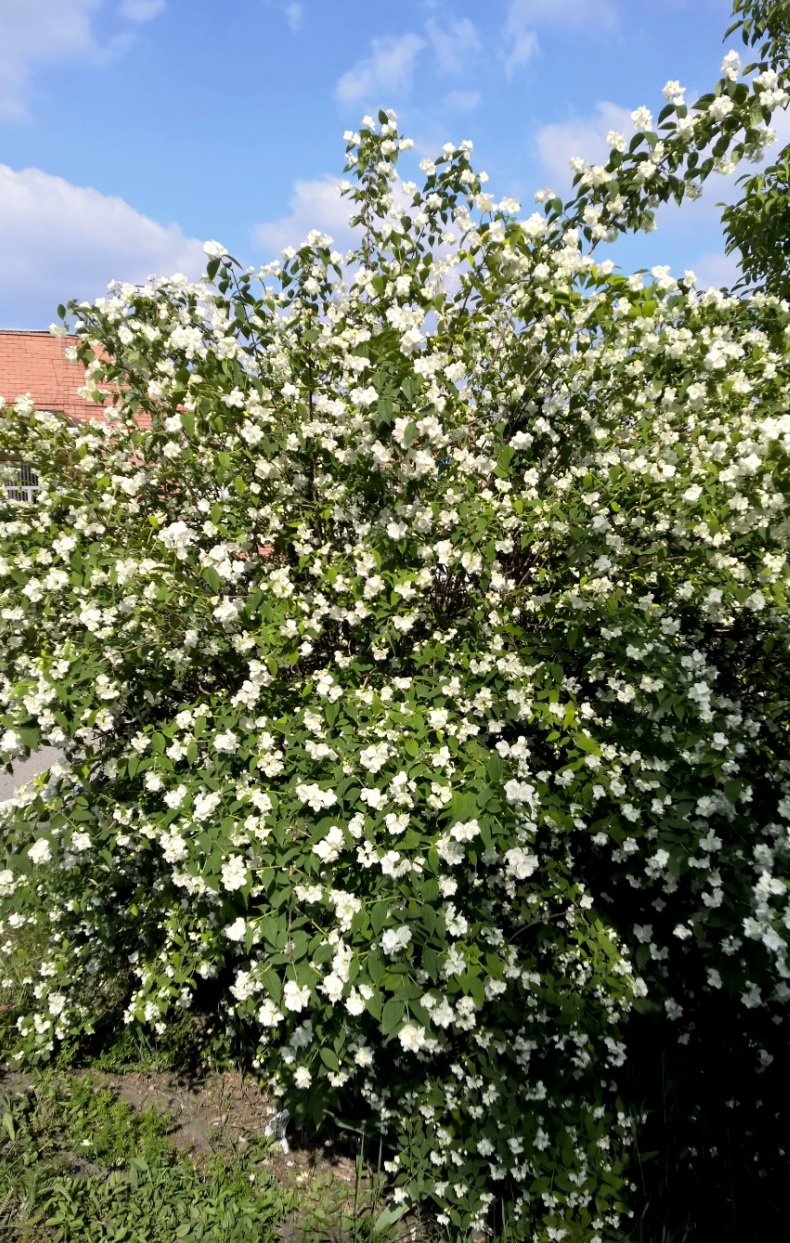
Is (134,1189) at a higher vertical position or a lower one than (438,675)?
lower

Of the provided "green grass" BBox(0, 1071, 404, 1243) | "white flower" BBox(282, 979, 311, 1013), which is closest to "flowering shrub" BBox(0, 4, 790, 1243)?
"white flower" BBox(282, 979, 311, 1013)

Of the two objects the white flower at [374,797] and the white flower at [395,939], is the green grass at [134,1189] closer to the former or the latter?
the white flower at [395,939]

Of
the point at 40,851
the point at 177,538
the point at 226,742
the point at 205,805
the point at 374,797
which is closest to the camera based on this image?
the point at 374,797

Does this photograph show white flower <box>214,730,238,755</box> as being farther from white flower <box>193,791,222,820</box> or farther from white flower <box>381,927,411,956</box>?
white flower <box>381,927,411,956</box>

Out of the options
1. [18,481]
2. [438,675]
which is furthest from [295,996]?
[18,481]

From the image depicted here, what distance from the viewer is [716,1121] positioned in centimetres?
270

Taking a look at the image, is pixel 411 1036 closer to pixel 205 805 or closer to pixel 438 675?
pixel 205 805

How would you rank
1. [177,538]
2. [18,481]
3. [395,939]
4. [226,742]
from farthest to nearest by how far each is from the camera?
[18,481] → [177,538] → [226,742] → [395,939]

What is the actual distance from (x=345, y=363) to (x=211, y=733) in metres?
1.45

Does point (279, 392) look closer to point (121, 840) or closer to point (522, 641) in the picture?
point (522, 641)

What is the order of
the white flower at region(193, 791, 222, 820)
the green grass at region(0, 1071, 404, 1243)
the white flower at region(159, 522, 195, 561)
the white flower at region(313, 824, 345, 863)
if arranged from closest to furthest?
the white flower at region(313, 824, 345, 863), the white flower at region(193, 791, 222, 820), the green grass at region(0, 1071, 404, 1243), the white flower at region(159, 522, 195, 561)

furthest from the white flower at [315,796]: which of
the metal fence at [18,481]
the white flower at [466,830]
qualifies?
the metal fence at [18,481]

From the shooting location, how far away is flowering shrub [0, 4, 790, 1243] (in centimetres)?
237

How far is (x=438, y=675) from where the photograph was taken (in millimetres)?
2721
